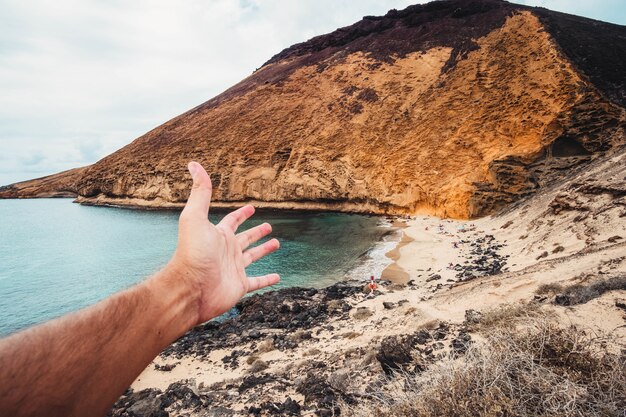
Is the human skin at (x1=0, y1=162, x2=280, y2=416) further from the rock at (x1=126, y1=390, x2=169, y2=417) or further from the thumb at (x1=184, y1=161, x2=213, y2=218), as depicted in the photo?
the rock at (x1=126, y1=390, x2=169, y2=417)

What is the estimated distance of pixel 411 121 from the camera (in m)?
30.0

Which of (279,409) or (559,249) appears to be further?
(559,249)

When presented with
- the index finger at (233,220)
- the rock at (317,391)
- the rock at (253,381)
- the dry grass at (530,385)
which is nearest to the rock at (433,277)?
the rock at (253,381)

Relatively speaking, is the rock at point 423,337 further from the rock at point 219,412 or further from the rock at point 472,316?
the rock at point 219,412

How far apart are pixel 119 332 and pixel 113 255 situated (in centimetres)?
2191

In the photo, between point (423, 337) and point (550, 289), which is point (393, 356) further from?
point (550, 289)

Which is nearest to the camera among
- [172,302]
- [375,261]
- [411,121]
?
[172,302]

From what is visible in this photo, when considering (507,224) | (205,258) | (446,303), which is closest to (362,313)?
(446,303)

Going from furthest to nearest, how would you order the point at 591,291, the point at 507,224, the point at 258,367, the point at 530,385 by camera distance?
the point at 507,224 → the point at 258,367 → the point at 591,291 → the point at 530,385

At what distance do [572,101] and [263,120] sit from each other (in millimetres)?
27533

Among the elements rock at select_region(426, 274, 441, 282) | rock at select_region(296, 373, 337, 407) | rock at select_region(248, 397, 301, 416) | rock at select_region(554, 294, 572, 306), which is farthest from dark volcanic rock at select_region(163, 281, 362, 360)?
rock at select_region(554, 294, 572, 306)

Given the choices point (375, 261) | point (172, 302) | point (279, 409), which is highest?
point (172, 302)

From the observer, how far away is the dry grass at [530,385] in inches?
85.0

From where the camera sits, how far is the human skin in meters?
1.28
